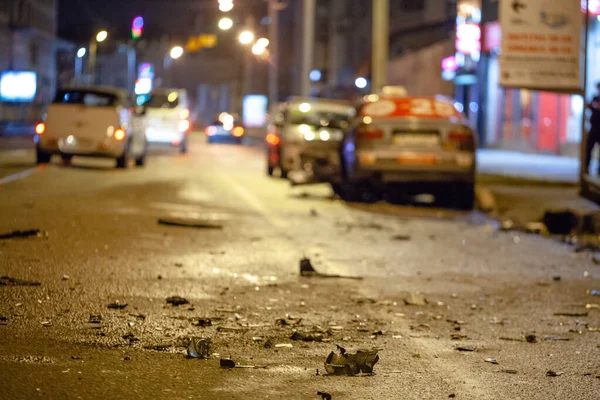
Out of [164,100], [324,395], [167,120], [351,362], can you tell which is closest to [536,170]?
[167,120]

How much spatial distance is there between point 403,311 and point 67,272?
281cm

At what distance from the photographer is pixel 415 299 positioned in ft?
25.7

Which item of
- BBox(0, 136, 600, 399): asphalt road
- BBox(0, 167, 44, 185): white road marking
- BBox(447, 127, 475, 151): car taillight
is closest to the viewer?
BBox(0, 136, 600, 399): asphalt road

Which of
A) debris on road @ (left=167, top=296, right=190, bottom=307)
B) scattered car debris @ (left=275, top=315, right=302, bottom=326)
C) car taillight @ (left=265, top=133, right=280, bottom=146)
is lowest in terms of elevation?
scattered car debris @ (left=275, top=315, right=302, bottom=326)

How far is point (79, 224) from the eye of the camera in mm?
11500

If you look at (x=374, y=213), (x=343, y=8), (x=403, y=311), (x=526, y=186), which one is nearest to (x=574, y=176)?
(x=526, y=186)

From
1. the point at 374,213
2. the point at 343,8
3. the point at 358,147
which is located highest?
the point at 343,8

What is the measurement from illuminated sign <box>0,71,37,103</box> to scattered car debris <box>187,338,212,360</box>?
59.4 m

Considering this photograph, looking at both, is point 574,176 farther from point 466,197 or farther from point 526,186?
point 466,197

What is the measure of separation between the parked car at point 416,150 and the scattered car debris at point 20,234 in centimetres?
641

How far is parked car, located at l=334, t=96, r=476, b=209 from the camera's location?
50.8ft

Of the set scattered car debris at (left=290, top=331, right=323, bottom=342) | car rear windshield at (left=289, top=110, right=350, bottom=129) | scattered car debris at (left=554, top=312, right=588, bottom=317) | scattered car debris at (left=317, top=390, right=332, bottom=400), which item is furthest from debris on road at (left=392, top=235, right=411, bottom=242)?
car rear windshield at (left=289, top=110, right=350, bottom=129)

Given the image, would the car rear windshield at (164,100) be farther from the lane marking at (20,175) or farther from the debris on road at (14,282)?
the debris on road at (14,282)

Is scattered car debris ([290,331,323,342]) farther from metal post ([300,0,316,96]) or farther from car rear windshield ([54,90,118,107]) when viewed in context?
metal post ([300,0,316,96])
